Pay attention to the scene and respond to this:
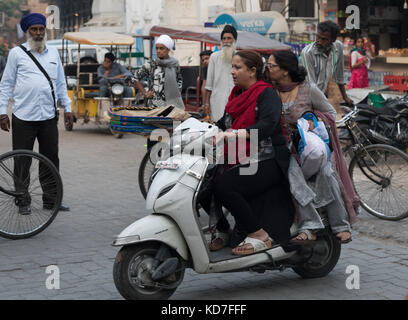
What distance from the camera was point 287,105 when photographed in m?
5.20

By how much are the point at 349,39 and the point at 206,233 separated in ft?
47.5

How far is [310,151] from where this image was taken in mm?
4965

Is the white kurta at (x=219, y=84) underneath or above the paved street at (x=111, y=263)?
above

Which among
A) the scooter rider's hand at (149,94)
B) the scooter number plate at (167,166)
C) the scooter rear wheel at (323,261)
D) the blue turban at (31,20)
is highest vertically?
the blue turban at (31,20)

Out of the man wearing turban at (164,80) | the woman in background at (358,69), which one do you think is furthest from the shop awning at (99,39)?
the man wearing turban at (164,80)

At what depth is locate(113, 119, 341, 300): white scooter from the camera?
4.49m

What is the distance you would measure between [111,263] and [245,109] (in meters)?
1.67

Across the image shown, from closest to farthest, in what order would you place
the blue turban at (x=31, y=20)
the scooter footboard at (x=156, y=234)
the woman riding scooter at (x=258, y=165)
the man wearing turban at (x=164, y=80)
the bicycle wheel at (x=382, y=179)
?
the scooter footboard at (x=156, y=234)
the woman riding scooter at (x=258, y=165)
the bicycle wheel at (x=382, y=179)
the blue turban at (x=31, y=20)
the man wearing turban at (x=164, y=80)

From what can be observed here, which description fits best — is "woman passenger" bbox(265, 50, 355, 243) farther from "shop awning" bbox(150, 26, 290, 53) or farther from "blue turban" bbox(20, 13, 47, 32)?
"shop awning" bbox(150, 26, 290, 53)

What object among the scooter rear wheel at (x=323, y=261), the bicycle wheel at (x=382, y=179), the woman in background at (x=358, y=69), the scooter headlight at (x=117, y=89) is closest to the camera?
the scooter rear wheel at (x=323, y=261)

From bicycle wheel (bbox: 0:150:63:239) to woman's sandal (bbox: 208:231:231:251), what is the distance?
2.12m

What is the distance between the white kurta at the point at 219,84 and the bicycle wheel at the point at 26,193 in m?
2.57

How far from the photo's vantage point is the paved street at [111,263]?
16.4 feet

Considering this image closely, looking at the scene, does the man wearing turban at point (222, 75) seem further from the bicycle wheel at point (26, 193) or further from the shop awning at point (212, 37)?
the shop awning at point (212, 37)
